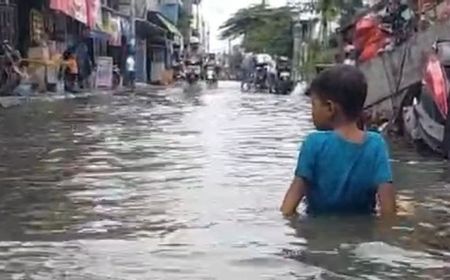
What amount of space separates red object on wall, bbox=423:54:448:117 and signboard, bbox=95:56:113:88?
27.8 metres

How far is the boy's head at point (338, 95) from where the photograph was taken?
555cm

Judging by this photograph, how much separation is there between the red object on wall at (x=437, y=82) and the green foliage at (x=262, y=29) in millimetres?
58445

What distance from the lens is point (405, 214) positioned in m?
6.91

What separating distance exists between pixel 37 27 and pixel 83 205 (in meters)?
25.6

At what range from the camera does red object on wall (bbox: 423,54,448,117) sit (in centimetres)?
1168

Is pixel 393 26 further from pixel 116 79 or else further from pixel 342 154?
pixel 116 79

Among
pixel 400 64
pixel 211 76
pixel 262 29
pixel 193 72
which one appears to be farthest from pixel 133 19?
pixel 400 64

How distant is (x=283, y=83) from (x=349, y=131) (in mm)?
37061

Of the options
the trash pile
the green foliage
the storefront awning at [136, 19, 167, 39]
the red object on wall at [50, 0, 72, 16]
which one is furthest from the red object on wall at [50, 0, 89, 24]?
the green foliage

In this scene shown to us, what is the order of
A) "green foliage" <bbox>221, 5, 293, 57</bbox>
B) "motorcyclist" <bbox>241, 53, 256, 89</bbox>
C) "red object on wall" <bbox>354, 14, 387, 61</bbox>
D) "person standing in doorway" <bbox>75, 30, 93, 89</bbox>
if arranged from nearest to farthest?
1. "red object on wall" <bbox>354, 14, 387, 61</bbox>
2. "person standing in doorway" <bbox>75, 30, 93, 89</bbox>
3. "motorcyclist" <bbox>241, 53, 256, 89</bbox>
4. "green foliage" <bbox>221, 5, 293, 57</bbox>

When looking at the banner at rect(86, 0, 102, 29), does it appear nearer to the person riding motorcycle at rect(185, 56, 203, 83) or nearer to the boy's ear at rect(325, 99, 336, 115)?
the person riding motorcycle at rect(185, 56, 203, 83)

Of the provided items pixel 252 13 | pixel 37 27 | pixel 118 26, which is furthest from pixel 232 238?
pixel 252 13

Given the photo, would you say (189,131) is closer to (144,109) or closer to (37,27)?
(144,109)

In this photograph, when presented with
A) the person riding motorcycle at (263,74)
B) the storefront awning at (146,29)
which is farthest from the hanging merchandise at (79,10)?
the storefront awning at (146,29)
